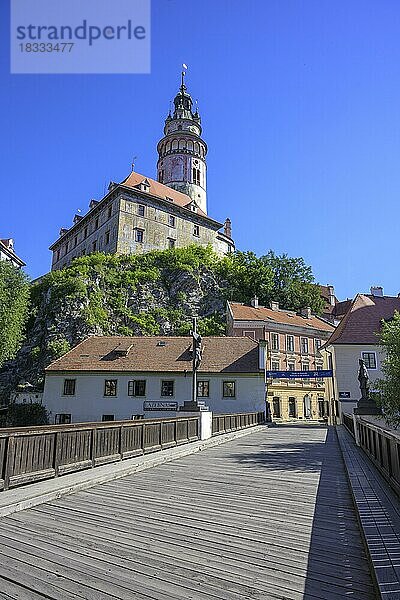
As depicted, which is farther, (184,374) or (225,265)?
(225,265)

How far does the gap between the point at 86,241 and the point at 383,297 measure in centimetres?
4716

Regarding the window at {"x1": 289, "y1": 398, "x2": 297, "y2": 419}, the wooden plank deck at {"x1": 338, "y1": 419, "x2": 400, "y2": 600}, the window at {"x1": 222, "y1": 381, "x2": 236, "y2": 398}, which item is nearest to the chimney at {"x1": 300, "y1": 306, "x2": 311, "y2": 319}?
the window at {"x1": 289, "y1": 398, "x2": 297, "y2": 419}

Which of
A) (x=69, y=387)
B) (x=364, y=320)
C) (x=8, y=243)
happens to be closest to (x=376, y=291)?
(x=364, y=320)

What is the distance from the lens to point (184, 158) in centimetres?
7962

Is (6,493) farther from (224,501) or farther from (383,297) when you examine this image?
(383,297)

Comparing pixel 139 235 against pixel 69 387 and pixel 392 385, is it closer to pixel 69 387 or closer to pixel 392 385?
pixel 69 387

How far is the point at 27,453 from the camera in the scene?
27.1ft

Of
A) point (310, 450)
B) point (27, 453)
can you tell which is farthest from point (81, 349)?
point (27, 453)

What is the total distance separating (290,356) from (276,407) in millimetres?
7390

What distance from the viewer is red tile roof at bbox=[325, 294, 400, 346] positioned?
121 ft

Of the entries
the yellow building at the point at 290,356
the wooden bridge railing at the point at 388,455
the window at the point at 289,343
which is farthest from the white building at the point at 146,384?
the wooden bridge railing at the point at 388,455

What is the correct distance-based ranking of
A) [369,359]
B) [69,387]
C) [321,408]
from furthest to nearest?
[321,408]
[369,359]
[69,387]

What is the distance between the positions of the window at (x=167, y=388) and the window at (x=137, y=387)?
1.50 m

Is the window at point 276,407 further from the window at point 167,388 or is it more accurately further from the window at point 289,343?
the window at point 167,388
